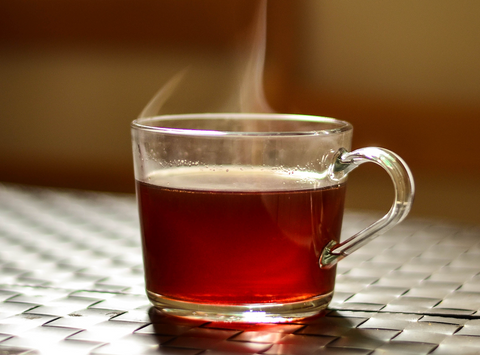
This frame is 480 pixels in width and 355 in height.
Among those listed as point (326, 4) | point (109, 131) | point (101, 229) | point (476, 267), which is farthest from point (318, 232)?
point (109, 131)

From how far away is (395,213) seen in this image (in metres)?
0.65

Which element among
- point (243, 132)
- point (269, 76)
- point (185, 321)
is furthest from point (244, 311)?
point (269, 76)

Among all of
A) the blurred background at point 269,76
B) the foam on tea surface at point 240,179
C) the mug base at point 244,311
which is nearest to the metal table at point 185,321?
the mug base at point 244,311

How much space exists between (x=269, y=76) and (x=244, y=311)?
7.45 feet

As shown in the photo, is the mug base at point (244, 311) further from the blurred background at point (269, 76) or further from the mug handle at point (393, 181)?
the blurred background at point (269, 76)

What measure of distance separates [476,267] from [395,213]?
25 cm

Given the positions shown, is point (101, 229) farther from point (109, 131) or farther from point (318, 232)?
point (109, 131)

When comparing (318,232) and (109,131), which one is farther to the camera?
(109,131)

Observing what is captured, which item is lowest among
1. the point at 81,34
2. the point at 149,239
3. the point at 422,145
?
the point at 422,145

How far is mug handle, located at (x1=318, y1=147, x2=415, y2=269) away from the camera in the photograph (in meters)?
0.64

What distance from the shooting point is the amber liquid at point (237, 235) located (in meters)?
0.62

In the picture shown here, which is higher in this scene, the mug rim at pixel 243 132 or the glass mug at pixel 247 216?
the mug rim at pixel 243 132

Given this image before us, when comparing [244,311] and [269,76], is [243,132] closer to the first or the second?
[244,311]

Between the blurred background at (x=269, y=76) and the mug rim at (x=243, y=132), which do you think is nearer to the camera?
the mug rim at (x=243, y=132)
